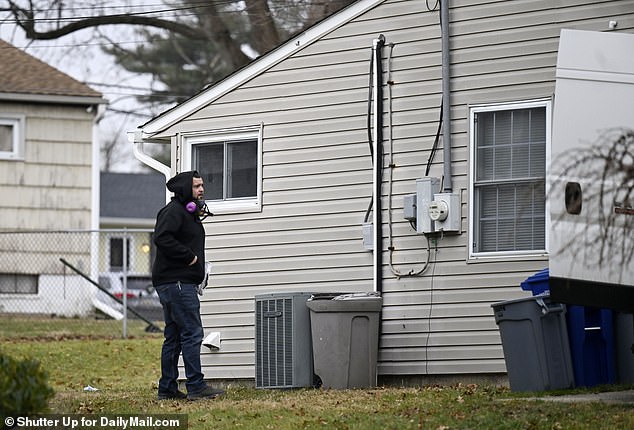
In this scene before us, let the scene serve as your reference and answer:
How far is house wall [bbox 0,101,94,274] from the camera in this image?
2461cm

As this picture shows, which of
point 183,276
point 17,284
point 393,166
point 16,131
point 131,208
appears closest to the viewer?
point 183,276

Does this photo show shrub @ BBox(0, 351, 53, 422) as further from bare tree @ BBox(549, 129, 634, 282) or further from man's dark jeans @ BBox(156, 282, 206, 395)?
bare tree @ BBox(549, 129, 634, 282)

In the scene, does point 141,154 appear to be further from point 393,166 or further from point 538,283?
point 538,283

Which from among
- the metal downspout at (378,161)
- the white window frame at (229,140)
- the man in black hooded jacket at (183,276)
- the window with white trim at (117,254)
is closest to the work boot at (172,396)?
the man in black hooded jacket at (183,276)

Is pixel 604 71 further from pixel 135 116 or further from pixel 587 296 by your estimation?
pixel 135 116

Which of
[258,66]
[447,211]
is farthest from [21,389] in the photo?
[258,66]

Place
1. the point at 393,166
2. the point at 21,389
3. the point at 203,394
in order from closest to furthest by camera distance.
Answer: the point at 21,389, the point at 203,394, the point at 393,166

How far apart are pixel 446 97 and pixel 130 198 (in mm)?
26457

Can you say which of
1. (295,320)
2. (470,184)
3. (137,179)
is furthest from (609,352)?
(137,179)

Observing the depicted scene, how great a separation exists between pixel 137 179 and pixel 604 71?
30.7 metres

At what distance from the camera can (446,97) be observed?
12695 mm

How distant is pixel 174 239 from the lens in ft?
37.4

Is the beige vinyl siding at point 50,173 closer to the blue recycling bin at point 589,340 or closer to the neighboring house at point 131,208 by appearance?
the neighboring house at point 131,208

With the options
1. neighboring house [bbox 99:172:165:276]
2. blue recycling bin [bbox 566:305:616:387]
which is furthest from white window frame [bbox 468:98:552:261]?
neighboring house [bbox 99:172:165:276]
